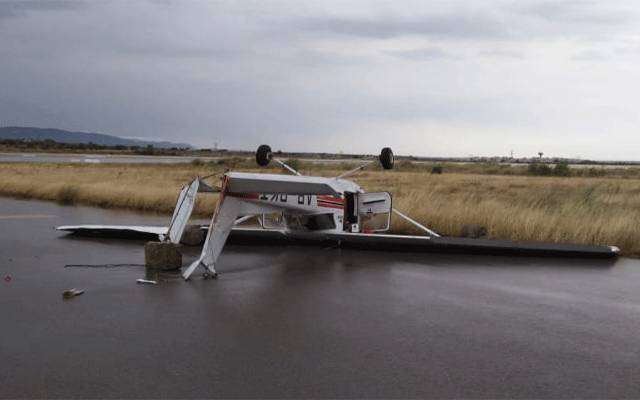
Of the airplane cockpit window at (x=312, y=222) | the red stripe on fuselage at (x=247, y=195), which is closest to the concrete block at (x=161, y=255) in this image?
the red stripe on fuselage at (x=247, y=195)

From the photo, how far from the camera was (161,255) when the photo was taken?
11609 mm

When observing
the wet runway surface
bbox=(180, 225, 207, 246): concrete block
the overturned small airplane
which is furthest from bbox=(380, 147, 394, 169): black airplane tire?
bbox=(180, 225, 207, 246): concrete block

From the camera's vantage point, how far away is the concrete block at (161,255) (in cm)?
1155

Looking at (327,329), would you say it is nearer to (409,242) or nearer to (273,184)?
(273,184)

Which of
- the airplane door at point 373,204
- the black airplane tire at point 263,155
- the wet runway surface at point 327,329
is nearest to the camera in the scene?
the wet runway surface at point 327,329

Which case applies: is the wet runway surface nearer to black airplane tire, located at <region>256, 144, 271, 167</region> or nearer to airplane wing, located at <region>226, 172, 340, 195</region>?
airplane wing, located at <region>226, 172, 340, 195</region>

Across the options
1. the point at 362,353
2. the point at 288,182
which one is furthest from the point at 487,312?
the point at 288,182

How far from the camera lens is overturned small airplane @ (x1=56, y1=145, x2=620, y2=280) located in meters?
11.4

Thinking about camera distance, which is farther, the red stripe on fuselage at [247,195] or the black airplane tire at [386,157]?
the black airplane tire at [386,157]

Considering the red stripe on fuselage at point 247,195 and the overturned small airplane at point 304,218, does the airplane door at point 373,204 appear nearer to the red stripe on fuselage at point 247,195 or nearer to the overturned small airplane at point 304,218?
the overturned small airplane at point 304,218

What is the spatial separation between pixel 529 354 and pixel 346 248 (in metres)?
7.73

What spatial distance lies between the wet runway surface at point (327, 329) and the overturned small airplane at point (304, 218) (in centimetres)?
61

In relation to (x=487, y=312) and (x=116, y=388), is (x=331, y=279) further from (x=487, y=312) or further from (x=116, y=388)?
(x=116, y=388)

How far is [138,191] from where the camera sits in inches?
1030
